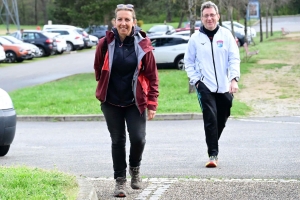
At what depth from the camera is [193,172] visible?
8375 millimetres

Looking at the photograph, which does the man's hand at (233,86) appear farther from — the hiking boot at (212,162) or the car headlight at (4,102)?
the car headlight at (4,102)

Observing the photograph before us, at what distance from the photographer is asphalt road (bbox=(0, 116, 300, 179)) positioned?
28.1 feet

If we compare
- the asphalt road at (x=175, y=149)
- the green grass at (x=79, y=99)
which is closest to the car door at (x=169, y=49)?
the green grass at (x=79, y=99)

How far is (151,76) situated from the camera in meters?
6.83

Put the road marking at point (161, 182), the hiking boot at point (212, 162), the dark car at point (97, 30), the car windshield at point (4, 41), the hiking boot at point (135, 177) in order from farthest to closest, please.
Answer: the dark car at point (97, 30) → the car windshield at point (4, 41) → the hiking boot at point (212, 162) → the hiking boot at point (135, 177) → the road marking at point (161, 182)

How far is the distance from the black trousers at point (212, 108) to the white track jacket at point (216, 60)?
8 cm

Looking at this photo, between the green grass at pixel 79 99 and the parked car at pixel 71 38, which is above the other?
the green grass at pixel 79 99

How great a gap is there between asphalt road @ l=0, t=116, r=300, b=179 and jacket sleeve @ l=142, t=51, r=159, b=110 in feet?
5.24

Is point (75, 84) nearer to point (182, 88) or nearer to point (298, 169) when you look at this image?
point (182, 88)

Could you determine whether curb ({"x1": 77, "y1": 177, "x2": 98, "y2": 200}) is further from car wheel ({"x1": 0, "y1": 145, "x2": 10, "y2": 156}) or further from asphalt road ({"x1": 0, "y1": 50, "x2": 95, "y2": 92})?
asphalt road ({"x1": 0, "y1": 50, "x2": 95, "y2": 92})

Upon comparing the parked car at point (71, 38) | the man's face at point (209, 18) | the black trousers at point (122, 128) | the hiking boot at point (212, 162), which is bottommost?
the parked car at point (71, 38)

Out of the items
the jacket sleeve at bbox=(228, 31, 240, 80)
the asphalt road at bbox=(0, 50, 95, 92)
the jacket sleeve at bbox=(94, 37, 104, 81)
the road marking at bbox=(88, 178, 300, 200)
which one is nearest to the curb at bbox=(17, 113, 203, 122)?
the jacket sleeve at bbox=(228, 31, 240, 80)

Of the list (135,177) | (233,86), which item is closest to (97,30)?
(233,86)

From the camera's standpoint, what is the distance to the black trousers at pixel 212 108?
8523 mm
